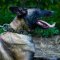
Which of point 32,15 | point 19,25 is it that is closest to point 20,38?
point 19,25

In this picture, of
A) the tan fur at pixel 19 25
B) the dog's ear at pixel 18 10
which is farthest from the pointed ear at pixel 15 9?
the tan fur at pixel 19 25

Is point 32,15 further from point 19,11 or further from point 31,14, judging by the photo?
point 19,11

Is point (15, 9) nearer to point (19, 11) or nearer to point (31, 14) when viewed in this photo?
point (19, 11)

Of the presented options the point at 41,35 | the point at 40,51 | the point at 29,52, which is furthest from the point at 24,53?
the point at 41,35

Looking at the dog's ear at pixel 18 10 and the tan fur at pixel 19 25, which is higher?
the dog's ear at pixel 18 10

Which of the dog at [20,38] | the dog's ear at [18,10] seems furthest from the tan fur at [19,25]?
the dog's ear at [18,10]

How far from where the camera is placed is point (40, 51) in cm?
867

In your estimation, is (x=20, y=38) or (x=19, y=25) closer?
(x=20, y=38)

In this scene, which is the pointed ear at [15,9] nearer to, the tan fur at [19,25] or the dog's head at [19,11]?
the dog's head at [19,11]

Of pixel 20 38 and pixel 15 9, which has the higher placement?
pixel 15 9

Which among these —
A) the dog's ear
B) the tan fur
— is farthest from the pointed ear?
the tan fur

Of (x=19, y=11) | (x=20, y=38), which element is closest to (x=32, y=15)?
(x=19, y=11)

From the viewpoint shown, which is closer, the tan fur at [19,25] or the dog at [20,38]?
the dog at [20,38]

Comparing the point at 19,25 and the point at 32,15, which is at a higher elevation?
the point at 32,15
